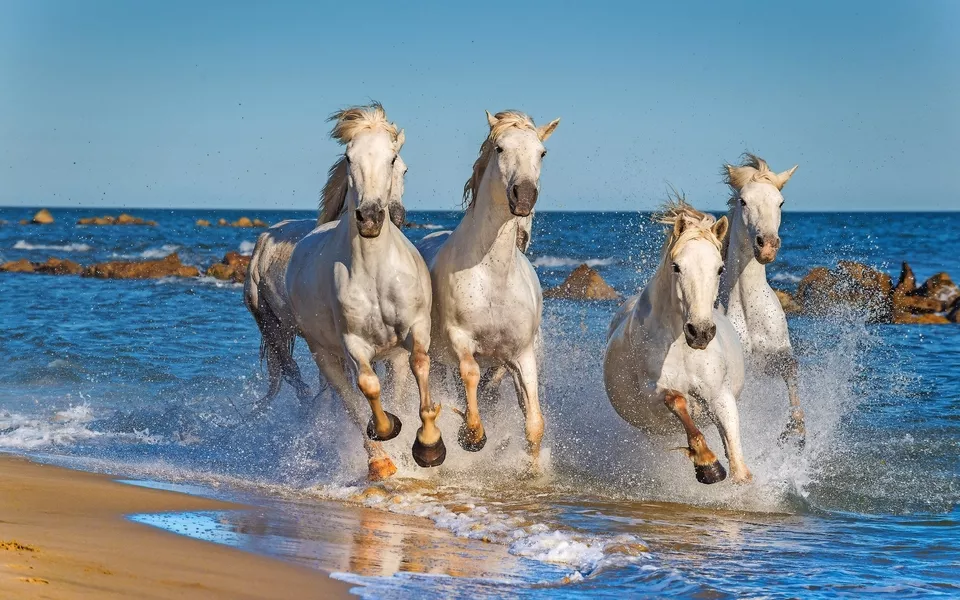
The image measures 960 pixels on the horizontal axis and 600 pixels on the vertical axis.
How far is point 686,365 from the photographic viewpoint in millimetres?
6289

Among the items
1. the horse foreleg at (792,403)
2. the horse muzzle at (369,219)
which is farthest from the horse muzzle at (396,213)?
the horse foreleg at (792,403)

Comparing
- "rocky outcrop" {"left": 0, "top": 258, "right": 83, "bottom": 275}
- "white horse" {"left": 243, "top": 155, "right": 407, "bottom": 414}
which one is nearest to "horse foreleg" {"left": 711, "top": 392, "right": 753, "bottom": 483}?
"white horse" {"left": 243, "top": 155, "right": 407, "bottom": 414}

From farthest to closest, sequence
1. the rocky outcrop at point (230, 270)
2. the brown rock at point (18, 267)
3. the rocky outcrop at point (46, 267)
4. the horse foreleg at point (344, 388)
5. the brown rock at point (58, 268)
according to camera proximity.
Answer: the brown rock at point (18, 267), the rocky outcrop at point (46, 267), the brown rock at point (58, 268), the rocky outcrop at point (230, 270), the horse foreleg at point (344, 388)

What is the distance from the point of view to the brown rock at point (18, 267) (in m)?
29.0

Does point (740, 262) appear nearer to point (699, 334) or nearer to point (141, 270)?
point (699, 334)

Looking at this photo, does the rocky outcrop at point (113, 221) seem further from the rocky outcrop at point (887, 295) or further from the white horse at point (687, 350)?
the white horse at point (687, 350)

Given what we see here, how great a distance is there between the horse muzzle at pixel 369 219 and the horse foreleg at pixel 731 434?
2.06 metres

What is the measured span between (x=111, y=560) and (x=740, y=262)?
4782 millimetres

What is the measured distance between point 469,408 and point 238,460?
2233 millimetres

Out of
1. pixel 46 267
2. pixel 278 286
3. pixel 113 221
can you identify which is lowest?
pixel 46 267

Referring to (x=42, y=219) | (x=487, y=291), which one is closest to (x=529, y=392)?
(x=487, y=291)

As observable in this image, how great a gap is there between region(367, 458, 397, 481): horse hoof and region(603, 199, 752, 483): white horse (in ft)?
4.80

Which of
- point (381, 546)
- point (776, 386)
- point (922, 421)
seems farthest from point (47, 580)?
point (922, 421)

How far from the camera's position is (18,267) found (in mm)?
29469
